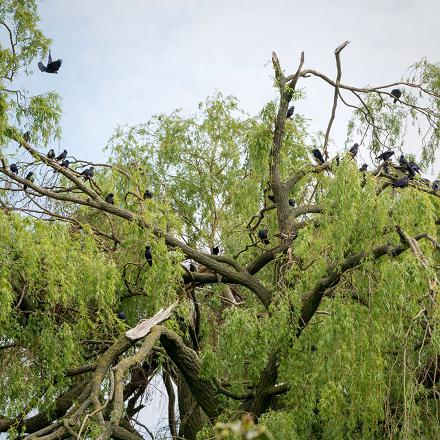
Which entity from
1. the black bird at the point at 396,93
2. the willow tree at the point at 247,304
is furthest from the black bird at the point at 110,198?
the black bird at the point at 396,93

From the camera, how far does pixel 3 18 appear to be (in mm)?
8367

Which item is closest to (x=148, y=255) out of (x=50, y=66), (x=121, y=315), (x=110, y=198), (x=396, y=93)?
(x=121, y=315)

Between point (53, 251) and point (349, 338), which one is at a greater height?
point (53, 251)

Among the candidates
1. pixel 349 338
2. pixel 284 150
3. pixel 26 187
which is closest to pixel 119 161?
pixel 284 150

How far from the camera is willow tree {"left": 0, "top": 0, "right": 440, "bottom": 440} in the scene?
5777mm

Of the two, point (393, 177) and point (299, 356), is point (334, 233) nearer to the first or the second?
point (299, 356)

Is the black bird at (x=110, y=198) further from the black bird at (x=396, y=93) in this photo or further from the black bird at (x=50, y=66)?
the black bird at (x=396, y=93)

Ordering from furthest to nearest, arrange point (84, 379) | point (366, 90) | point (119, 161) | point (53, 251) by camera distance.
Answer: point (119, 161), point (366, 90), point (84, 379), point (53, 251)

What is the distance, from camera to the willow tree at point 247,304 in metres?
5.78

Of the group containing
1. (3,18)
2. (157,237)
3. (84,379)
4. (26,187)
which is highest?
(3,18)

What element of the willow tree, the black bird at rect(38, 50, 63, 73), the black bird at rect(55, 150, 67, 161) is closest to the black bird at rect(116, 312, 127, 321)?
the willow tree

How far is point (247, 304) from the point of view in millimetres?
10109

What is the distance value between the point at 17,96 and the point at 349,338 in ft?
13.9

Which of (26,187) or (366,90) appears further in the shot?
(366,90)
